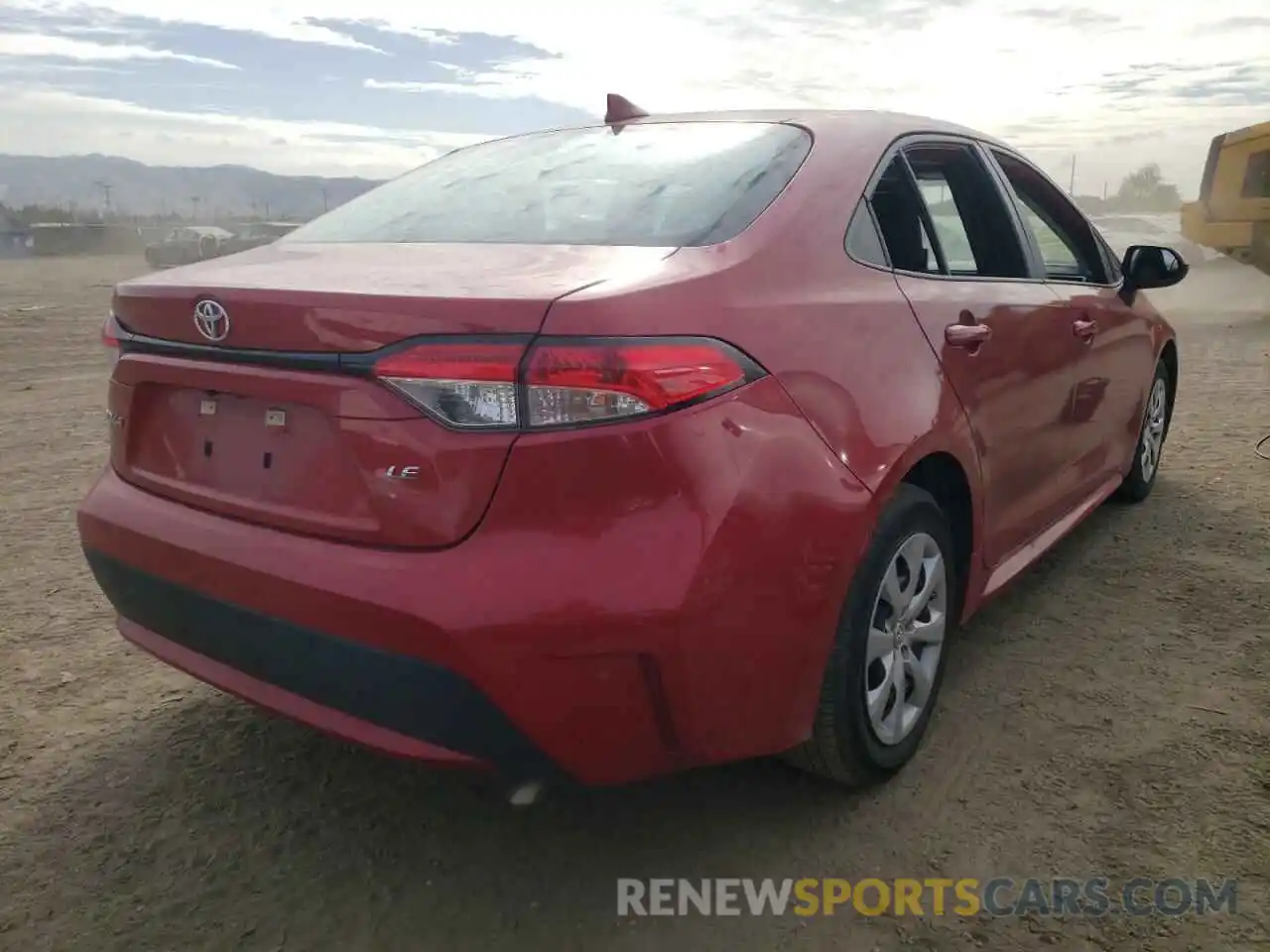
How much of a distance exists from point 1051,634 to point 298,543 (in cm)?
245

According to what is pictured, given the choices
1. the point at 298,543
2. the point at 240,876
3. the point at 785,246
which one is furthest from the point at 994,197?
the point at 240,876

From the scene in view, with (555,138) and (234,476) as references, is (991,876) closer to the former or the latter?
→ (234,476)

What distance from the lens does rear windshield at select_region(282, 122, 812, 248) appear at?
2164 millimetres

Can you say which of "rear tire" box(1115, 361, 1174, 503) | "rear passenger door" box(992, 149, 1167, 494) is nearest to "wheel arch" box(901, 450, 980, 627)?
"rear passenger door" box(992, 149, 1167, 494)

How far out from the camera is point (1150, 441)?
4.61 meters

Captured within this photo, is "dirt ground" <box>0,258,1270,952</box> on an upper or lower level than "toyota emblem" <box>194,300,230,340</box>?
lower

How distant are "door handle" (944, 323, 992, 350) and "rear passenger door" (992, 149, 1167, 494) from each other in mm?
736

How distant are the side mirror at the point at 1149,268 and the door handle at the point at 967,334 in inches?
61.1

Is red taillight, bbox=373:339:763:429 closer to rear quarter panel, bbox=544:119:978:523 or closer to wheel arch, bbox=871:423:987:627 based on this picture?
rear quarter panel, bbox=544:119:978:523

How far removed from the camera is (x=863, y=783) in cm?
238

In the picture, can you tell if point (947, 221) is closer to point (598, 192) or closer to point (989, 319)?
point (989, 319)

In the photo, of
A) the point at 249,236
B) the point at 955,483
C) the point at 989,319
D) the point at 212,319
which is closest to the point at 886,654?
the point at 955,483

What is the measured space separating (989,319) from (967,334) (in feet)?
0.59

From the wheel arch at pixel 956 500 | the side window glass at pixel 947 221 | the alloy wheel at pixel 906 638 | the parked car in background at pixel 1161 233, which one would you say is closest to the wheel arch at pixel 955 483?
the wheel arch at pixel 956 500
